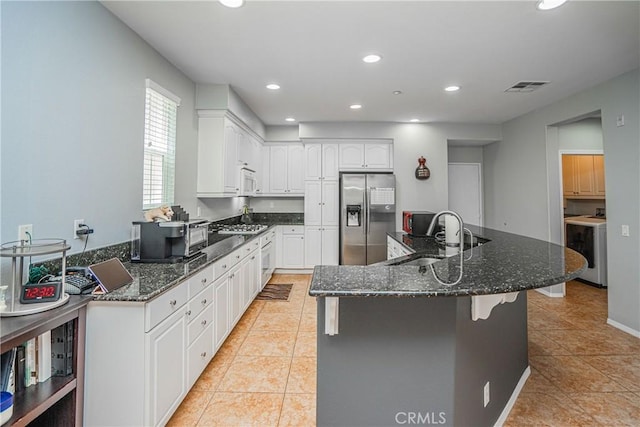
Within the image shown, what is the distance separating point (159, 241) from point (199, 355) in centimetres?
89

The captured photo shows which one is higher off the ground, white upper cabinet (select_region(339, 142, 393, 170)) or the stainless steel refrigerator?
white upper cabinet (select_region(339, 142, 393, 170))

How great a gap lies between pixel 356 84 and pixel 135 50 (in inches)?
85.6

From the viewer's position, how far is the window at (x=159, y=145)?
2.54 metres

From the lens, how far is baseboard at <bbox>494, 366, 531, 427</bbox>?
178cm

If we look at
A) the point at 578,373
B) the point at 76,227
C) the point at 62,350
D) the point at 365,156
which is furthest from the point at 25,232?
the point at 365,156

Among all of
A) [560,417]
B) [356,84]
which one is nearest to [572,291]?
[560,417]

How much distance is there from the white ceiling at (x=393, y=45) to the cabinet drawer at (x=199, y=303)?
2.03m

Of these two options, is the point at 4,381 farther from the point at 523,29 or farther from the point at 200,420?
the point at 523,29

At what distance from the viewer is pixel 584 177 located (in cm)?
519

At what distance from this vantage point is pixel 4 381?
1183 millimetres

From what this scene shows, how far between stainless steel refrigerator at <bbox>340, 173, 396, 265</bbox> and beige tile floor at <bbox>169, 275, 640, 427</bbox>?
1758 millimetres

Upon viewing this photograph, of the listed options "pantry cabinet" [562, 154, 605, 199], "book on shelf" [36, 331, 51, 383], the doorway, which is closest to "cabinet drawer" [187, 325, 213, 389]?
"book on shelf" [36, 331, 51, 383]

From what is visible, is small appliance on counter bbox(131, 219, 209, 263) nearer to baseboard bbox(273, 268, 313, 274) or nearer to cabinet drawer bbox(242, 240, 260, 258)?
cabinet drawer bbox(242, 240, 260, 258)

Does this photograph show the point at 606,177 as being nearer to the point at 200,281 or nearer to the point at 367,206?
the point at 367,206
